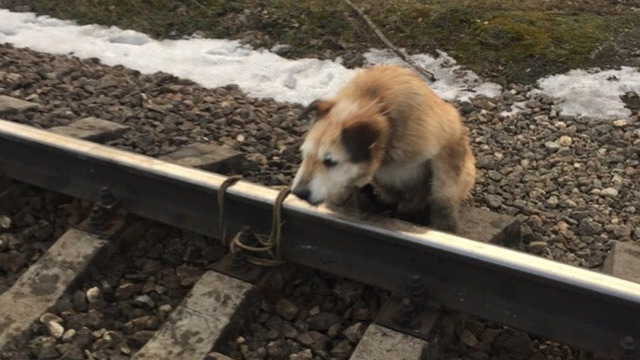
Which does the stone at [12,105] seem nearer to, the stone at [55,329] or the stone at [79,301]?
the stone at [79,301]

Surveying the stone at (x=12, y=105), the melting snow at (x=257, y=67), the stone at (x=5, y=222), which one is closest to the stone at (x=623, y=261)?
the melting snow at (x=257, y=67)

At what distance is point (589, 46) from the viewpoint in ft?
19.8

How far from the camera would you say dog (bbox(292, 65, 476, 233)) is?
11.3ft

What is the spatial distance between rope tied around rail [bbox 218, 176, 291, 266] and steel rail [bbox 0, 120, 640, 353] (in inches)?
1.7

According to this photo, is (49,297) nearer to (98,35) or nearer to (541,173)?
(541,173)

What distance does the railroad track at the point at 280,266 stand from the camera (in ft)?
10.1

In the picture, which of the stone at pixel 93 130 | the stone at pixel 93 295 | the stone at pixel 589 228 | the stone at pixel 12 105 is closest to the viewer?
the stone at pixel 93 295

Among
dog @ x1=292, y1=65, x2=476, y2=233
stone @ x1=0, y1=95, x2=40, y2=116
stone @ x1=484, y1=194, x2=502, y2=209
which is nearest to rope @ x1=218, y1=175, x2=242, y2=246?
dog @ x1=292, y1=65, x2=476, y2=233

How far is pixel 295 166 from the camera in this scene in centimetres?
461

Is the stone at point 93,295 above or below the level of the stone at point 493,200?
above

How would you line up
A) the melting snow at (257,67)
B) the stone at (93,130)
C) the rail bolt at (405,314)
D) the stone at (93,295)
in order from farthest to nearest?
the melting snow at (257,67)
the stone at (93,130)
the stone at (93,295)
the rail bolt at (405,314)

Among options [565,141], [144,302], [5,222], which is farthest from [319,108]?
[565,141]

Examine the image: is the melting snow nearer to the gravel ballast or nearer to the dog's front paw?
the gravel ballast

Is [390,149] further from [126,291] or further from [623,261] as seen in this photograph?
[126,291]
